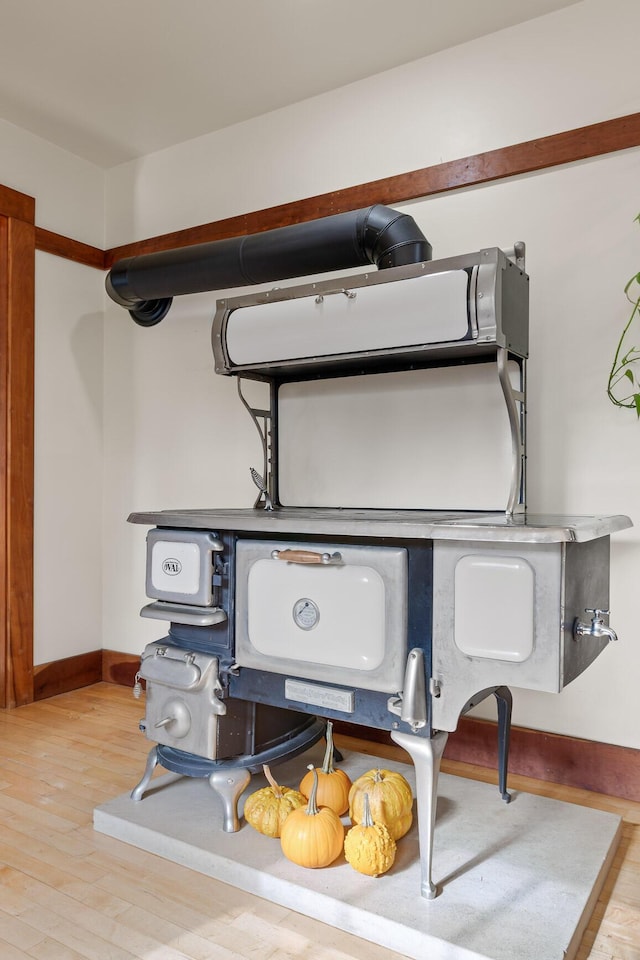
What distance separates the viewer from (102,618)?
3338mm

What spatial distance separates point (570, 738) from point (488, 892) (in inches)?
30.7

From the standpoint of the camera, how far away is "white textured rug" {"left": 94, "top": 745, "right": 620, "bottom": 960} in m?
1.40

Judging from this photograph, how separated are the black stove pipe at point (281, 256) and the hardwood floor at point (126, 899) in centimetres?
165

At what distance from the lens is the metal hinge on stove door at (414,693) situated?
1.48 m

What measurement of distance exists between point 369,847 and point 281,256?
5.61ft

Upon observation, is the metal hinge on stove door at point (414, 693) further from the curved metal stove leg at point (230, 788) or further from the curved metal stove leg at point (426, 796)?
the curved metal stove leg at point (230, 788)

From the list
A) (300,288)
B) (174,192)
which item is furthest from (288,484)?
(174,192)

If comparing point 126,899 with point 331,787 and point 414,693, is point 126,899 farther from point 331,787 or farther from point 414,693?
point 414,693

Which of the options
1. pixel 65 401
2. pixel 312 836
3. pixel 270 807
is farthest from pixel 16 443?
pixel 312 836

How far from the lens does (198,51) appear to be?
2436 millimetres

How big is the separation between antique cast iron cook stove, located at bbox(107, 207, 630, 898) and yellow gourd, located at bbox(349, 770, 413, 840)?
0.61 ft

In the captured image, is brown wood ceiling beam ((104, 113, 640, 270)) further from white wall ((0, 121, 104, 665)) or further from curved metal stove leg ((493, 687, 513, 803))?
curved metal stove leg ((493, 687, 513, 803))

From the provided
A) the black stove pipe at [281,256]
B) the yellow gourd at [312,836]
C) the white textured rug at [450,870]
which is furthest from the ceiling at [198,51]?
the white textured rug at [450,870]

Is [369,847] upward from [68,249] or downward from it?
downward
